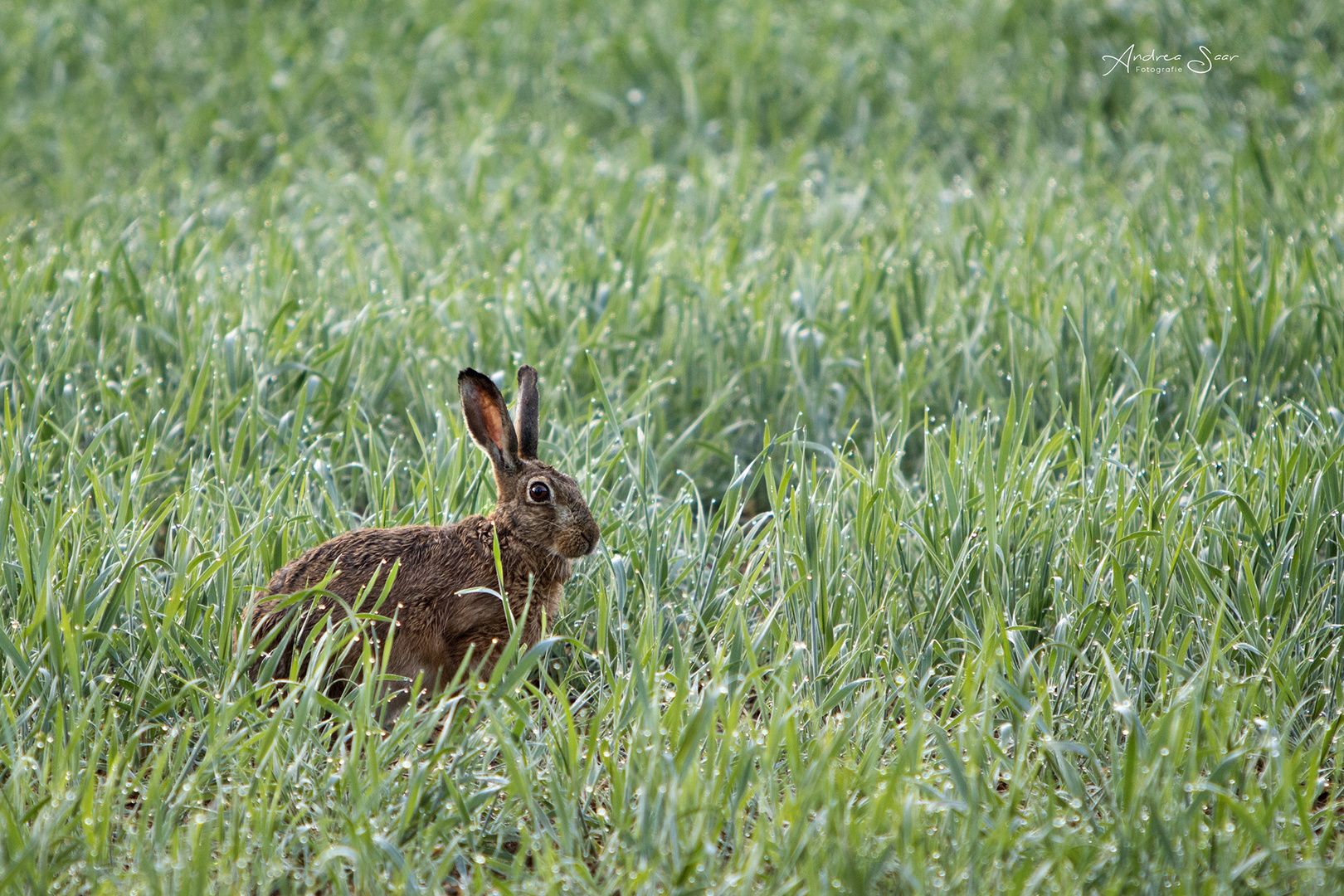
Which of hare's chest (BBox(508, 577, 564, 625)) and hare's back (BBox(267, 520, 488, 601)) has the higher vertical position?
hare's back (BBox(267, 520, 488, 601))

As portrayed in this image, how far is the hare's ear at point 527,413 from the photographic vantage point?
10.7 feet

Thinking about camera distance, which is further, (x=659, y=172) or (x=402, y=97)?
(x=402, y=97)

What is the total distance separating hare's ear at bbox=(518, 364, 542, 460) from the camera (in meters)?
3.27

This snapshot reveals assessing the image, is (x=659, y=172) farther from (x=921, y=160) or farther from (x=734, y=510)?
(x=734, y=510)

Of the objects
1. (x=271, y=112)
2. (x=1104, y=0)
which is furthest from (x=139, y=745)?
(x=1104, y=0)

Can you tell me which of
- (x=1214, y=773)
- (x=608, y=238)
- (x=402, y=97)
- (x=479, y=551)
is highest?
(x=402, y=97)

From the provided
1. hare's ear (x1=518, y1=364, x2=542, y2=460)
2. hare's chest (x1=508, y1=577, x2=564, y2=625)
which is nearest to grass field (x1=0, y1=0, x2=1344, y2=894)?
hare's chest (x1=508, y1=577, x2=564, y2=625)

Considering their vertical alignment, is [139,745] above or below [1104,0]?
below

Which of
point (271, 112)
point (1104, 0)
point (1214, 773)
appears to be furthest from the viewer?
point (1104, 0)

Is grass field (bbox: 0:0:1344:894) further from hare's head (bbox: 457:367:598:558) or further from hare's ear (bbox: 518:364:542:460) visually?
hare's ear (bbox: 518:364:542:460)

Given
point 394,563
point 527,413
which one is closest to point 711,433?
point 527,413

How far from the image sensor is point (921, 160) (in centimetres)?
694

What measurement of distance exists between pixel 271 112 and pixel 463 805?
581cm

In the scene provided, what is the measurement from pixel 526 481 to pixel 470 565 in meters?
0.27
